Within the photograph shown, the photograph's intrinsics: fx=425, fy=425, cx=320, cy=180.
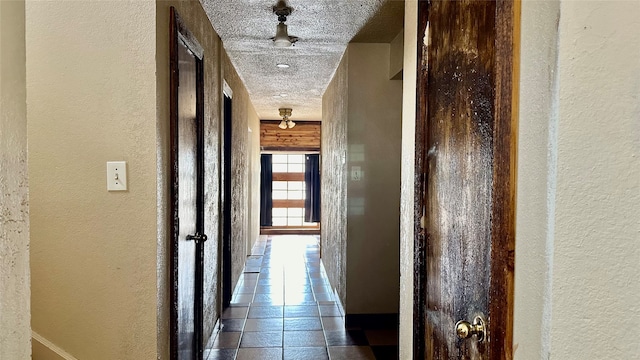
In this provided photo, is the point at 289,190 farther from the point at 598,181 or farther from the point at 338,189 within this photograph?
the point at 598,181

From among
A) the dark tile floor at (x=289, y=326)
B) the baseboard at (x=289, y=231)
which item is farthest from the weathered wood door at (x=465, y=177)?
the baseboard at (x=289, y=231)

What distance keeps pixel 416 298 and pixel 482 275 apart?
1.73 feet

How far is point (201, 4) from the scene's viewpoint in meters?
2.52

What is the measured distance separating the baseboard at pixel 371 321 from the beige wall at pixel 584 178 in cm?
271

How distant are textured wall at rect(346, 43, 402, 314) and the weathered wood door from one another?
1.83 meters

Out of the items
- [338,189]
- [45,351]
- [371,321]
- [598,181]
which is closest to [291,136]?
[338,189]

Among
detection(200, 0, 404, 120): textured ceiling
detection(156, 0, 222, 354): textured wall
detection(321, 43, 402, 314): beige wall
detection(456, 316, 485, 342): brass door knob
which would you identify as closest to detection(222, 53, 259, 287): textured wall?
detection(200, 0, 404, 120): textured ceiling

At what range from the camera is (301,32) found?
3.08 metres

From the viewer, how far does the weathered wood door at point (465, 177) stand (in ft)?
3.00

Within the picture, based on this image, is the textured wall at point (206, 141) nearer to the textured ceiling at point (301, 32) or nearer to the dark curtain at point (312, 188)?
the textured ceiling at point (301, 32)

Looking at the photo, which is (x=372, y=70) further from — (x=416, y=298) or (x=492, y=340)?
(x=492, y=340)

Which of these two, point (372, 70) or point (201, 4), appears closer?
point (201, 4)

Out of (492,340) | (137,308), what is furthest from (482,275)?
(137,308)

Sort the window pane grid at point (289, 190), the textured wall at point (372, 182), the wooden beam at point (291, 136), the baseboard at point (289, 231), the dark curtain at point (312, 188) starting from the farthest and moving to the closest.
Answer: the window pane grid at point (289, 190)
the dark curtain at point (312, 188)
the baseboard at point (289, 231)
the wooden beam at point (291, 136)
the textured wall at point (372, 182)
